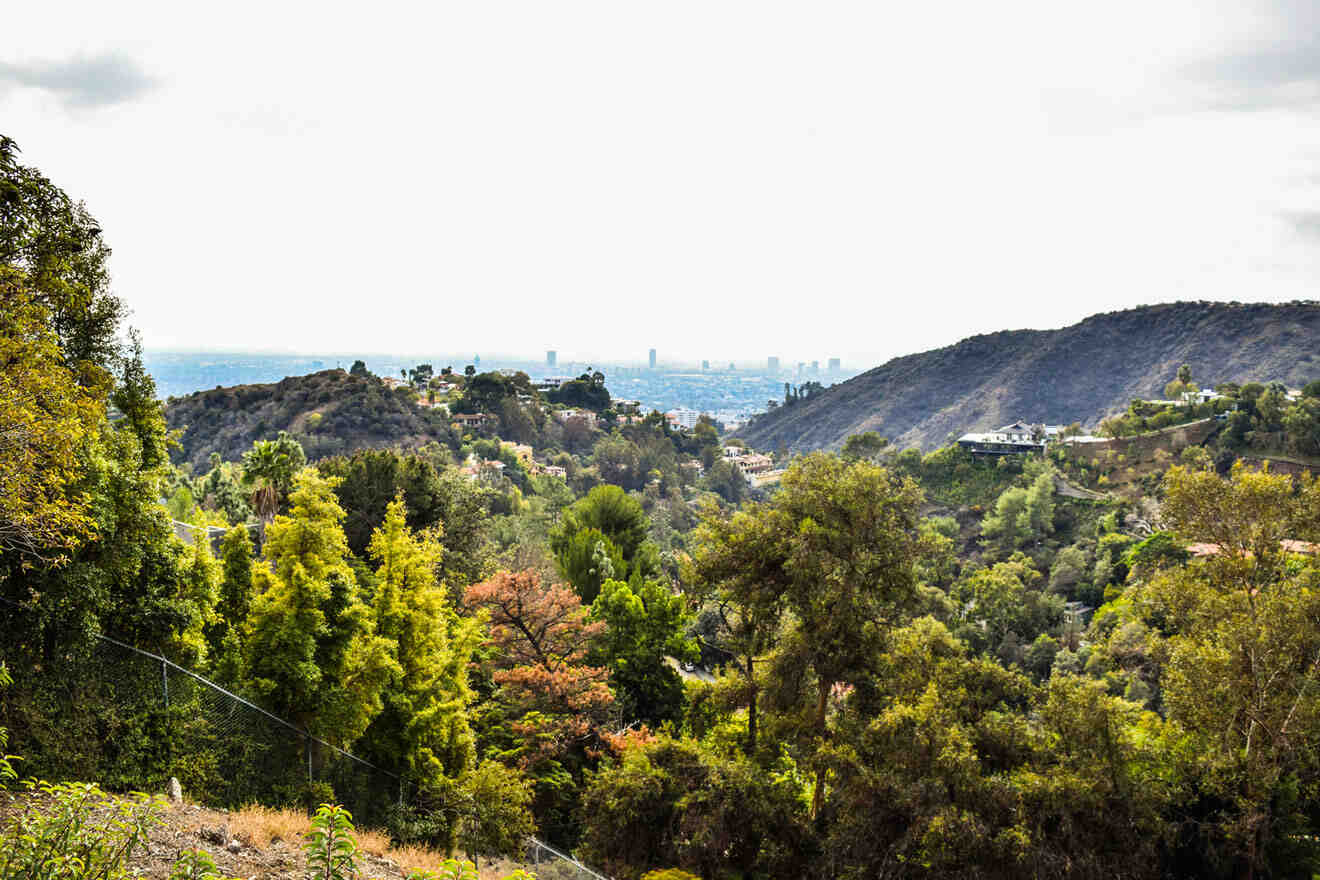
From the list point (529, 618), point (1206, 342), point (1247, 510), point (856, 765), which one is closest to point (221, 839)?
point (856, 765)

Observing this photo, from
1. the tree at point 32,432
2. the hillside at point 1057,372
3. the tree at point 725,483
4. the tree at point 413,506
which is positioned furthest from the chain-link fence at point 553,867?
the hillside at point 1057,372

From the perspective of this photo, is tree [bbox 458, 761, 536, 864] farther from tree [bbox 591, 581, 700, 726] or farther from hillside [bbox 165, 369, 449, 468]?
hillside [bbox 165, 369, 449, 468]

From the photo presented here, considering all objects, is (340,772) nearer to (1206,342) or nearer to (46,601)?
(46,601)

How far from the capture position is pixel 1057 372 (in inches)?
5054

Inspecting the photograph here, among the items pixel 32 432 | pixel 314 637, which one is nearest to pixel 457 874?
pixel 32 432

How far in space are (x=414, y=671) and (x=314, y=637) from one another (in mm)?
2214

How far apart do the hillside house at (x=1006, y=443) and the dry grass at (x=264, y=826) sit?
58707mm

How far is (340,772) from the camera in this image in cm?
1039

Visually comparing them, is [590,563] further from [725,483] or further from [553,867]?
[725,483]

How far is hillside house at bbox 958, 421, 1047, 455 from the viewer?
194 ft

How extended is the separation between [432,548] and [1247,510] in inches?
557

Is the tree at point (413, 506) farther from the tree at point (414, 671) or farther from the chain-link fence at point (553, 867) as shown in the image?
the chain-link fence at point (553, 867)

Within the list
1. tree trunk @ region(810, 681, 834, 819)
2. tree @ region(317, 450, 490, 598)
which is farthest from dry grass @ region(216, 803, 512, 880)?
tree @ region(317, 450, 490, 598)

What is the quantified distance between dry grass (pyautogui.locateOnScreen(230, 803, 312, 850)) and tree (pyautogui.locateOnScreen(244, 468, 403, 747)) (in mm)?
1451
